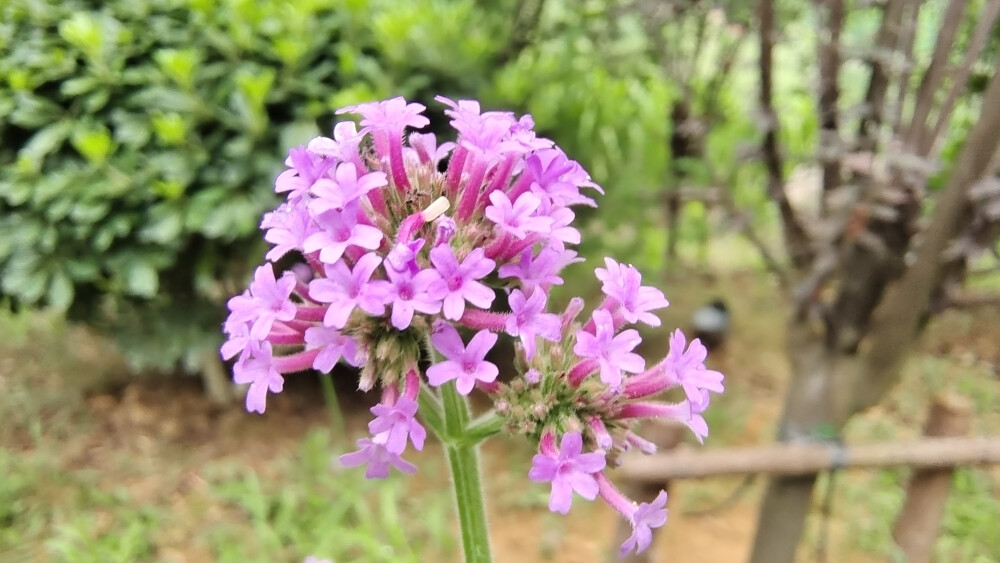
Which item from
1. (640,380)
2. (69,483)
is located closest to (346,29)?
(69,483)

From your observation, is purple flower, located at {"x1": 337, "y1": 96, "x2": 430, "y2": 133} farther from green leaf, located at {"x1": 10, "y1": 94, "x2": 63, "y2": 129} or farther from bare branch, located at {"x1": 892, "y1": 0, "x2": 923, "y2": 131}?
green leaf, located at {"x1": 10, "y1": 94, "x2": 63, "y2": 129}

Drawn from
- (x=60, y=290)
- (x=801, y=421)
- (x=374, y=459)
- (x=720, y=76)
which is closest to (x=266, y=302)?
(x=374, y=459)

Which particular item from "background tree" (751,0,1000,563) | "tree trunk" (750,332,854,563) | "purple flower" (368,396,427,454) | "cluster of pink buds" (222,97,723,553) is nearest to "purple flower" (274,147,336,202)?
"cluster of pink buds" (222,97,723,553)

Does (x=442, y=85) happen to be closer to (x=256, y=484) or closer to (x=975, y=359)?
(x=256, y=484)

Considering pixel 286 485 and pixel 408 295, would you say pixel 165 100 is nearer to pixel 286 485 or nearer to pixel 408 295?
pixel 286 485

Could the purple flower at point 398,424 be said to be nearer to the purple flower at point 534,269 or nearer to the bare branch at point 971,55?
the purple flower at point 534,269

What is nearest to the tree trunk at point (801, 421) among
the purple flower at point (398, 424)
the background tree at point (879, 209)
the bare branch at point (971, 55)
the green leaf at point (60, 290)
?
the background tree at point (879, 209)

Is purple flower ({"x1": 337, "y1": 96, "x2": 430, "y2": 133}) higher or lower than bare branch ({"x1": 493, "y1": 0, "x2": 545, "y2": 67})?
higher
